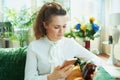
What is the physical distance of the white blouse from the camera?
61.0 inches

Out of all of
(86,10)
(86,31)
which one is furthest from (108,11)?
(86,31)

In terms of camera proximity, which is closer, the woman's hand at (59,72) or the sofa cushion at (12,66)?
the woman's hand at (59,72)

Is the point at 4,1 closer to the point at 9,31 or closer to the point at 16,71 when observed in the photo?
the point at 9,31

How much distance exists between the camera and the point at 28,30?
3867 mm

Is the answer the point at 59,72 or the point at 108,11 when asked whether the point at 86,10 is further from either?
the point at 59,72

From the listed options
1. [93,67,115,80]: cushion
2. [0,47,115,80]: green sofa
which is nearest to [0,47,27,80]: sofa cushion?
[0,47,115,80]: green sofa

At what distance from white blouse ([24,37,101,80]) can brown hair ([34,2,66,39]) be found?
6cm

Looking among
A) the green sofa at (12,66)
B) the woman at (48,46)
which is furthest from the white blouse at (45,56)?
the green sofa at (12,66)

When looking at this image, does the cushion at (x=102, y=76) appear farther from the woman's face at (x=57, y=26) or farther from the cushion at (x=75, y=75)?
the woman's face at (x=57, y=26)

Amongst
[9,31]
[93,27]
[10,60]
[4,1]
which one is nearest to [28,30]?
[9,31]

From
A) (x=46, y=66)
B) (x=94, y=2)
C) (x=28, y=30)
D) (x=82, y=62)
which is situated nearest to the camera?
(x=46, y=66)

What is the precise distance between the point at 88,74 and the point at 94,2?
374cm

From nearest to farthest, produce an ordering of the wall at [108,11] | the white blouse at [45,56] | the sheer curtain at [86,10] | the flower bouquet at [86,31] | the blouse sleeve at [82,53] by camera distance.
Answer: the white blouse at [45,56]
the blouse sleeve at [82,53]
the flower bouquet at [86,31]
the wall at [108,11]
the sheer curtain at [86,10]

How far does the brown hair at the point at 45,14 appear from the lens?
160 cm
